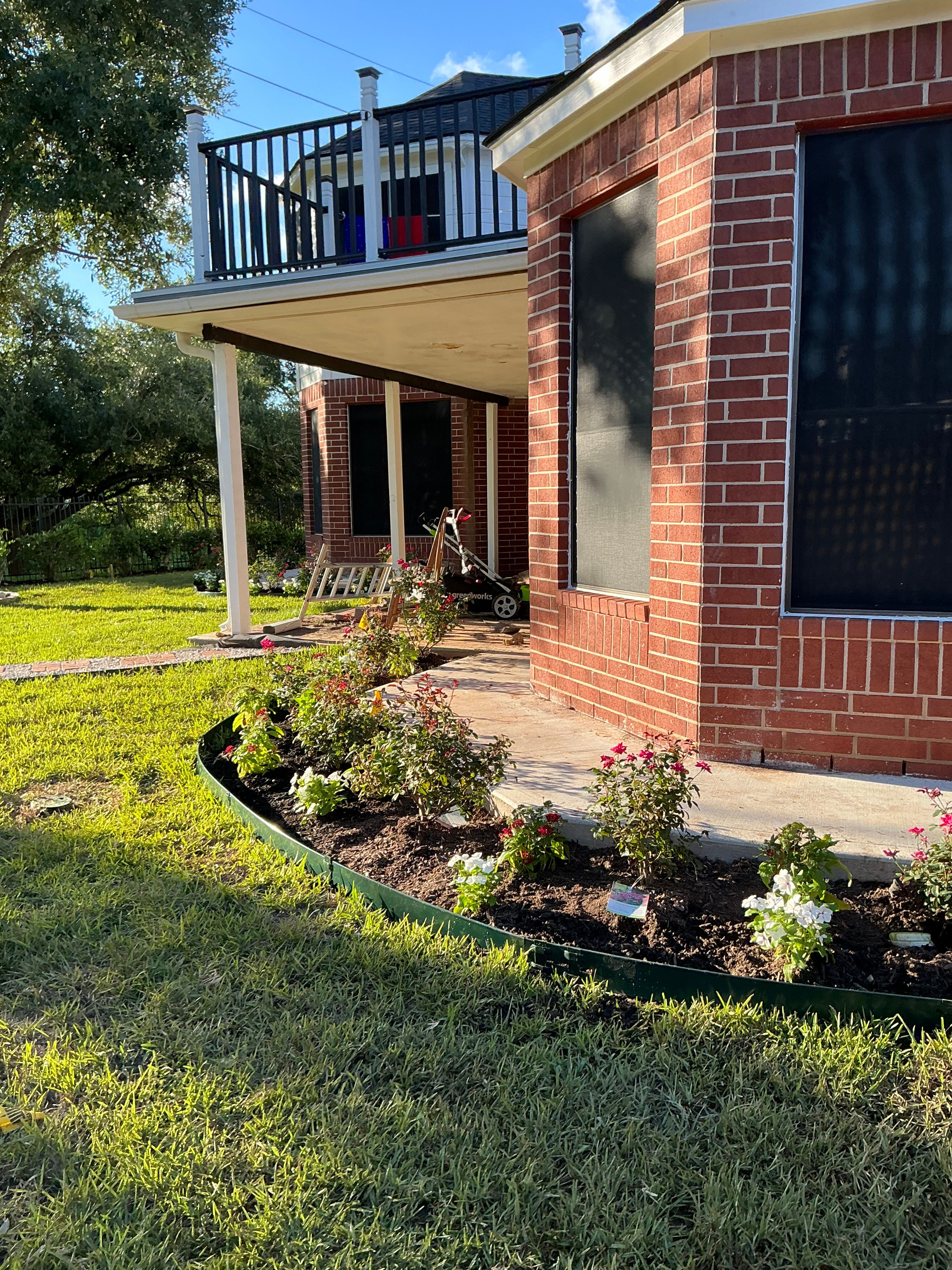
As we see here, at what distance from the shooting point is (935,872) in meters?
2.56

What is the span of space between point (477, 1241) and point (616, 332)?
398 centimetres

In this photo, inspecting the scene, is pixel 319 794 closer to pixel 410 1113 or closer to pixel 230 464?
pixel 410 1113

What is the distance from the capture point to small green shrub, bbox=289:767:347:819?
3752 mm

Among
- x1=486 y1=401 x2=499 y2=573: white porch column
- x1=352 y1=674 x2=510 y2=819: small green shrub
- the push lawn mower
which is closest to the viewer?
x1=352 y1=674 x2=510 y2=819: small green shrub

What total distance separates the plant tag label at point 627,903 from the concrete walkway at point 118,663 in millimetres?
5028

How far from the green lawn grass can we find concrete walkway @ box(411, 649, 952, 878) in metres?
5.05

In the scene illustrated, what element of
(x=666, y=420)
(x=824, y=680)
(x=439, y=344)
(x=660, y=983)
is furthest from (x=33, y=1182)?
(x=439, y=344)

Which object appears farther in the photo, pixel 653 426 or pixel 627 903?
pixel 653 426

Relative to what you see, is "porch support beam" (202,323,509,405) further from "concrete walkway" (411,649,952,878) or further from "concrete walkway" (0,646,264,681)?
"concrete walkway" (411,649,952,878)

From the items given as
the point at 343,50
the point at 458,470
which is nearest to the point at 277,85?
the point at 343,50

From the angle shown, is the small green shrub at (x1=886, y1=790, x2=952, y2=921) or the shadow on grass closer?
the shadow on grass

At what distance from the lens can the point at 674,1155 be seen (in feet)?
6.15

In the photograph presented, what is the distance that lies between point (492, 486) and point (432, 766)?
9.39 meters

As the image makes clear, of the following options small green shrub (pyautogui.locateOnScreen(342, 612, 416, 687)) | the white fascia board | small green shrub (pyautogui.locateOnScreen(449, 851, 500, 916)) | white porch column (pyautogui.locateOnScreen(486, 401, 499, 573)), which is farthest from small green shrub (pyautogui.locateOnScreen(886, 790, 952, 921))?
white porch column (pyautogui.locateOnScreen(486, 401, 499, 573))
